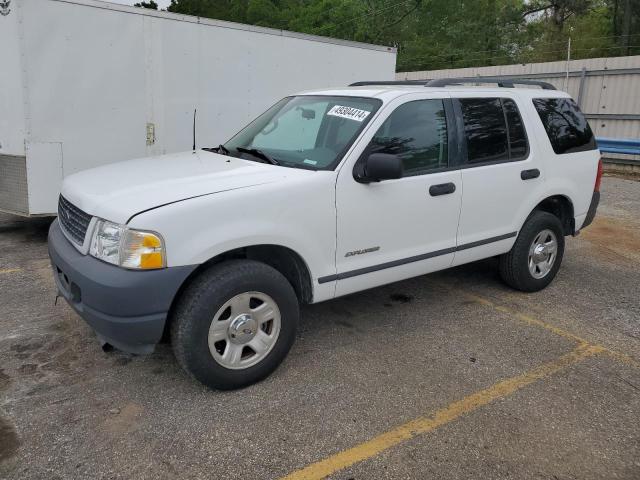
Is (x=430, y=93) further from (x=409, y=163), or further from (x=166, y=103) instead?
(x=166, y=103)

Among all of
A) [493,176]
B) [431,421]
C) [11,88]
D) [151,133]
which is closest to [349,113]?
[493,176]

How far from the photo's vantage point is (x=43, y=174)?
6117 millimetres

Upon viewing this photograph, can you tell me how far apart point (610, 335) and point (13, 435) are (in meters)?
4.21

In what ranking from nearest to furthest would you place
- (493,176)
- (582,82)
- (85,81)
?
(493,176) → (85,81) → (582,82)

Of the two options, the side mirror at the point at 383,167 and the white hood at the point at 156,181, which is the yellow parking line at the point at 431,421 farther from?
the white hood at the point at 156,181

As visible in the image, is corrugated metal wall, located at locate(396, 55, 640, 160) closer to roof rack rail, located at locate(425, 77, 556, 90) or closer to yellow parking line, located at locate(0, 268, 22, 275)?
roof rack rail, located at locate(425, 77, 556, 90)

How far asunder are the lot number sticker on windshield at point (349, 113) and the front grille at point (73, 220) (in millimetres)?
1876

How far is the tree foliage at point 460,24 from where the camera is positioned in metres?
32.7

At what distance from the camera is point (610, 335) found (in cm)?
437

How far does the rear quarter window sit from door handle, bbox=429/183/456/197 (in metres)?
1.45

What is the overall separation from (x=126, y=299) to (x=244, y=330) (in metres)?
0.74

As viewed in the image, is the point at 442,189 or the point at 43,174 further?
the point at 43,174

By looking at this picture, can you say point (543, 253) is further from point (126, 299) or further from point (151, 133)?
point (151, 133)

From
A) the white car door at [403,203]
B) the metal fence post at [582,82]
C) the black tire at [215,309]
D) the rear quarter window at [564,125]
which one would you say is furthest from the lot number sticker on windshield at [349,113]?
the metal fence post at [582,82]
